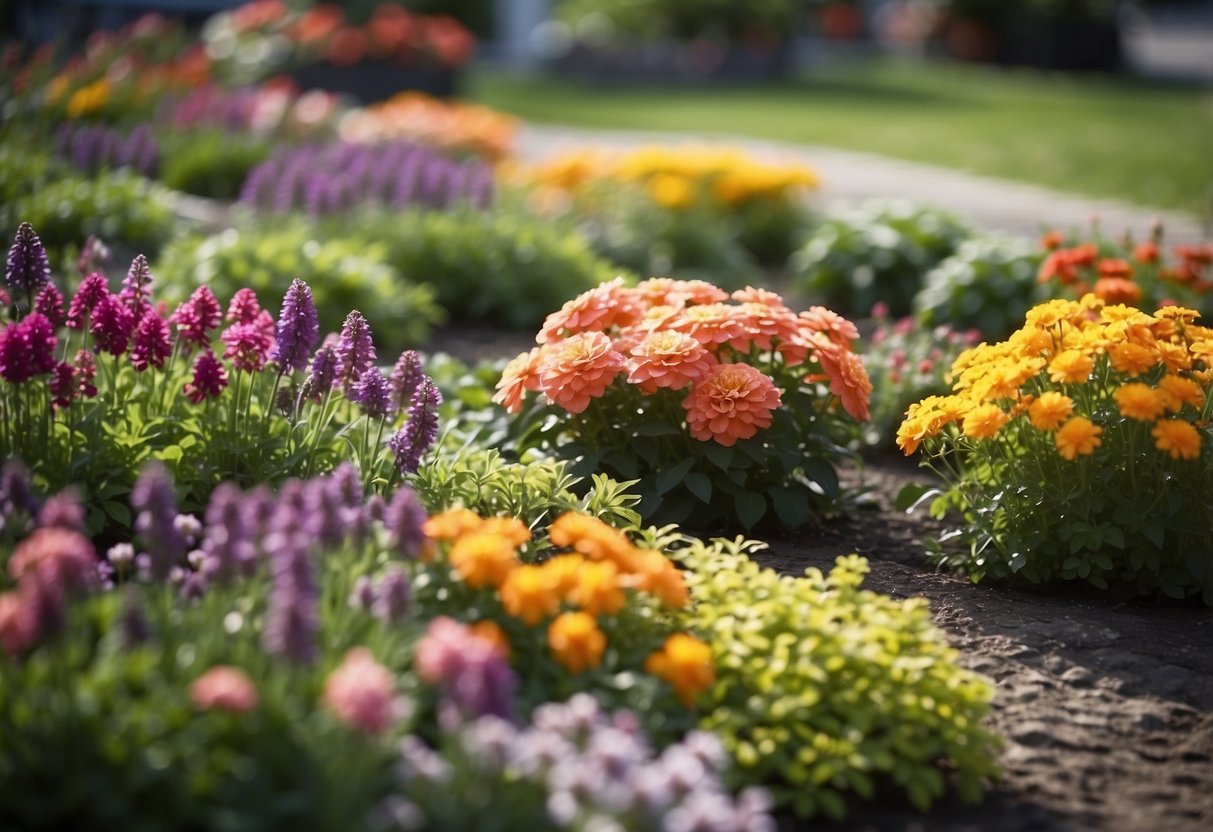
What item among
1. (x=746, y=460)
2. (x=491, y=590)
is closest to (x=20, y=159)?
(x=746, y=460)

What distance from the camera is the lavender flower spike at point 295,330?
11.4 feet

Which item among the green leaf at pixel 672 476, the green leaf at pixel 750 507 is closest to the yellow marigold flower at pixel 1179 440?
the green leaf at pixel 750 507

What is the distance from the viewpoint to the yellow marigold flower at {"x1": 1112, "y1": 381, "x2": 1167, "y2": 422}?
3.43 meters

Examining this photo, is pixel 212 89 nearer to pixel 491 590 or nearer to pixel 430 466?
pixel 430 466

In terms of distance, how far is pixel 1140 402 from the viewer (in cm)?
344

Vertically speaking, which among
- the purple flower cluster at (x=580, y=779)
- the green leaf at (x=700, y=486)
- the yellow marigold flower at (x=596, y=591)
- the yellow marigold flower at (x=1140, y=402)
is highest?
the yellow marigold flower at (x=1140, y=402)


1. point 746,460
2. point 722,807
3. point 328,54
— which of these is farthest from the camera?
point 328,54

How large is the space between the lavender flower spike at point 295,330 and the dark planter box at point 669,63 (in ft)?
72.7

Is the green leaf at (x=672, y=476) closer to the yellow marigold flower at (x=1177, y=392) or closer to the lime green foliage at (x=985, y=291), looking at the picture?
the yellow marigold flower at (x=1177, y=392)

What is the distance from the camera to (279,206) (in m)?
7.94

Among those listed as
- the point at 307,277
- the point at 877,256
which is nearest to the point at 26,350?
the point at 307,277

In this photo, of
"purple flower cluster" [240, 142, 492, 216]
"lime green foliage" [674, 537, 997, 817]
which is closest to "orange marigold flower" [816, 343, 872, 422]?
"lime green foliage" [674, 537, 997, 817]

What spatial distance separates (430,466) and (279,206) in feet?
15.1

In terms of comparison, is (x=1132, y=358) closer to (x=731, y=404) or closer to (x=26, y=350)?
(x=731, y=404)
